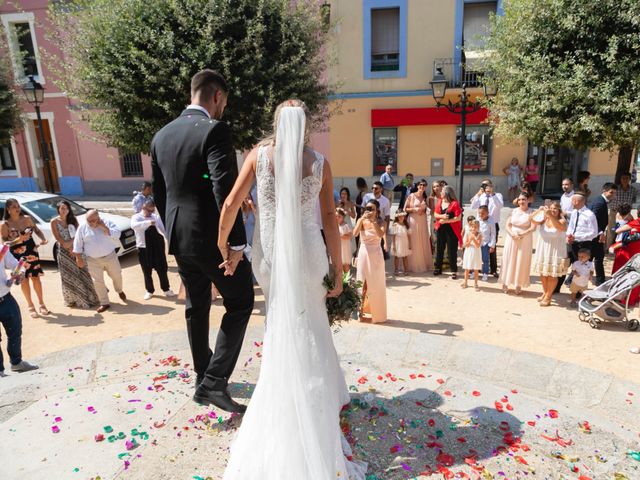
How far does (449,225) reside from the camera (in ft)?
28.4

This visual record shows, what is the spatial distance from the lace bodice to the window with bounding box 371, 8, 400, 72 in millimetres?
16395

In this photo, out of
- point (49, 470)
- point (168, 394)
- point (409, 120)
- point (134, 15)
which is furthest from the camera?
point (409, 120)

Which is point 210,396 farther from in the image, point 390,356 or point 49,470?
point 390,356

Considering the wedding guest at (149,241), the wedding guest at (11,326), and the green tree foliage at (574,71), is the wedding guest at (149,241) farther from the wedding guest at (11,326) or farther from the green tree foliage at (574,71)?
the green tree foliage at (574,71)

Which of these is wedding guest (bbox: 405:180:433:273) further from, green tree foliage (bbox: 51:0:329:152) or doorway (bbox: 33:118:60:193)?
doorway (bbox: 33:118:60:193)

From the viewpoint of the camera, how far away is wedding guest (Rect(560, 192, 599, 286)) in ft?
23.7

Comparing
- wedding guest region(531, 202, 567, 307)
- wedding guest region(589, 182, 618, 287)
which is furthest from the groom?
wedding guest region(589, 182, 618, 287)

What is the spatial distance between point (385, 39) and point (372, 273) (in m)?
14.0

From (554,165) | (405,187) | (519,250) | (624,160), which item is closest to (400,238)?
(519,250)

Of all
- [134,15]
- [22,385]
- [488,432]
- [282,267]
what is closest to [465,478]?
[488,432]

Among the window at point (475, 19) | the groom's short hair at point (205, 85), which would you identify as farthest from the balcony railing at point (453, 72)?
the groom's short hair at point (205, 85)

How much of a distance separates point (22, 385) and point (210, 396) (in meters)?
1.96

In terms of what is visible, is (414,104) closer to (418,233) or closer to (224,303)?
(418,233)

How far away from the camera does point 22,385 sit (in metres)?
4.11
